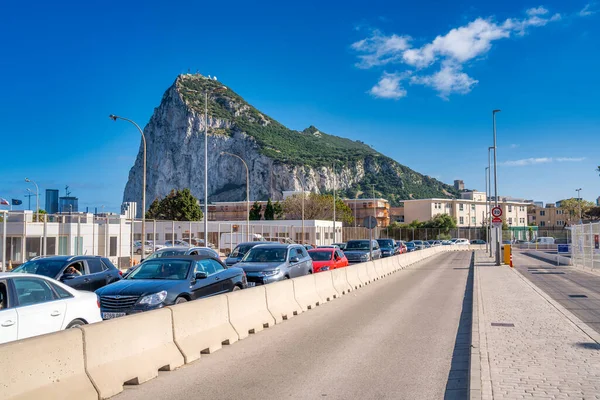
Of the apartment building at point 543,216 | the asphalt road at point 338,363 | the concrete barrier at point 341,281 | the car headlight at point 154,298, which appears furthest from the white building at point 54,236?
the apartment building at point 543,216

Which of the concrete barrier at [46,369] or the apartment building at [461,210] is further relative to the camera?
the apartment building at [461,210]

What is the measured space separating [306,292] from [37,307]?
8099 mm

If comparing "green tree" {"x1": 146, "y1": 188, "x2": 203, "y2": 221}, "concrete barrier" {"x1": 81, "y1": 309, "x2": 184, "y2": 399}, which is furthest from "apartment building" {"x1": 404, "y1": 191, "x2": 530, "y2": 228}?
"concrete barrier" {"x1": 81, "y1": 309, "x2": 184, "y2": 399}

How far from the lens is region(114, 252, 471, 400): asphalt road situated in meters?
6.93

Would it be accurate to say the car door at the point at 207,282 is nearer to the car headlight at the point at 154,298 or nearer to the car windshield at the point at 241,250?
the car headlight at the point at 154,298

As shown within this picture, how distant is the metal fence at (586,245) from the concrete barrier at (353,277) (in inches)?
575

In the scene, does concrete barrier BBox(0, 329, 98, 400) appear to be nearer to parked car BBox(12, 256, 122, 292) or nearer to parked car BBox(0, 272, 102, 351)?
parked car BBox(0, 272, 102, 351)

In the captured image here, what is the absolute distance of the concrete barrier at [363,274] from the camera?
22609mm

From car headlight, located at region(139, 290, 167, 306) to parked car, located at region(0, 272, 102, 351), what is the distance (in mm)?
1297

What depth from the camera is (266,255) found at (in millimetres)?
18828

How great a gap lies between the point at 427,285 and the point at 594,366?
597 inches

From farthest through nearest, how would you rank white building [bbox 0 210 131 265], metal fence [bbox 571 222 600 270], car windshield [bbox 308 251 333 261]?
metal fence [bbox 571 222 600 270] → white building [bbox 0 210 131 265] → car windshield [bbox 308 251 333 261]

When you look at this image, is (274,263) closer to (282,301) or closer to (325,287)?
(325,287)

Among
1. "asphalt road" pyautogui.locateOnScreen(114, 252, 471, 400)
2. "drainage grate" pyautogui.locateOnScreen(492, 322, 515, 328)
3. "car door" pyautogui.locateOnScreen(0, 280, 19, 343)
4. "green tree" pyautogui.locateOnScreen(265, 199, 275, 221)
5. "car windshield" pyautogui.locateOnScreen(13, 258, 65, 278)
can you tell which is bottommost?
"asphalt road" pyautogui.locateOnScreen(114, 252, 471, 400)
